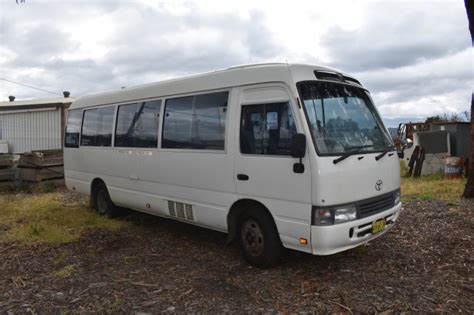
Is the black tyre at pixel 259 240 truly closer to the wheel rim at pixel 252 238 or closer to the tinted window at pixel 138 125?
the wheel rim at pixel 252 238

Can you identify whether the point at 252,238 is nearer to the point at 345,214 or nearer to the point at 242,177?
the point at 242,177

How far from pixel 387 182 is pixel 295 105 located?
1548 millimetres

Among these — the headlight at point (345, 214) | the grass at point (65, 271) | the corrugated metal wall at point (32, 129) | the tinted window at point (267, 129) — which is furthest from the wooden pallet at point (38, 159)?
the headlight at point (345, 214)

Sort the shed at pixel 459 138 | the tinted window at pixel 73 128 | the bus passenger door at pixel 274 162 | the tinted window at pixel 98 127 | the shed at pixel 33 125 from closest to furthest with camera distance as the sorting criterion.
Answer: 1. the bus passenger door at pixel 274 162
2. the tinted window at pixel 98 127
3. the tinted window at pixel 73 128
4. the shed at pixel 459 138
5. the shed at pixel 33 125

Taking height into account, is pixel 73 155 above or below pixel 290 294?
above

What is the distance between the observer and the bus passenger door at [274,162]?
439cm

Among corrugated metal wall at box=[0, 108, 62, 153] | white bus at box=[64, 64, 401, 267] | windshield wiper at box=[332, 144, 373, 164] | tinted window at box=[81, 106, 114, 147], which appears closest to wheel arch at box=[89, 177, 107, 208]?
tinted window at box=[81, 106, 114, 147]

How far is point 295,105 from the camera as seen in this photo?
4434 millimetres

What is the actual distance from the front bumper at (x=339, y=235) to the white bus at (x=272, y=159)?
0.04ft

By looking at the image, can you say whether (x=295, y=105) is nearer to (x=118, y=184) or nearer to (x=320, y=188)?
(x=320, y=188)

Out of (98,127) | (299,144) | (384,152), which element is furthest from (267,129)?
(98,127)

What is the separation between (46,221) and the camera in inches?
299

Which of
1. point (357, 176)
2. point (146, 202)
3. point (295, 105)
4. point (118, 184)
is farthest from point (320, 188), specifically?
point (118, 184)

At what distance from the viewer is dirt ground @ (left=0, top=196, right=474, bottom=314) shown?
4.02 m
